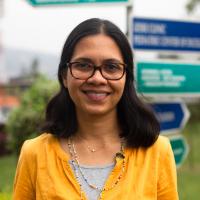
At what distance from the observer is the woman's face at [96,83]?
1.78 metres

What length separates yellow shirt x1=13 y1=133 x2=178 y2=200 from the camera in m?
1.76

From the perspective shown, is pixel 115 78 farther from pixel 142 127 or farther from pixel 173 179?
pixel 173 179

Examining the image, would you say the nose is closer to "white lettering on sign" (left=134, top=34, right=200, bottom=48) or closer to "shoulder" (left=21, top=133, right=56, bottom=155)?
"shoulder" (left=21, top=133, right=56, bottom=155)

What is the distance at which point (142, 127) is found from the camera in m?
1.91

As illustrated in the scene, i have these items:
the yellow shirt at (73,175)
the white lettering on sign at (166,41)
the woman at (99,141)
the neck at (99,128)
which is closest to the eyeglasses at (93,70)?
the woman at (99,141)

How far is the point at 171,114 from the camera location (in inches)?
181

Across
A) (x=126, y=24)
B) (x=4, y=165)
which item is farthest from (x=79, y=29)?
(x=4, y=165)

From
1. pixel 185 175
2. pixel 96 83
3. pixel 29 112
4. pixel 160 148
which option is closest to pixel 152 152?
pixel 160 148

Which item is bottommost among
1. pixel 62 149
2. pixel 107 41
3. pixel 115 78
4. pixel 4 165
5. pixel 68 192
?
pixel 4 165

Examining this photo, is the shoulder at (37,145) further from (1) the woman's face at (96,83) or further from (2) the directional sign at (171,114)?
(2) the directional sign at (171,114)

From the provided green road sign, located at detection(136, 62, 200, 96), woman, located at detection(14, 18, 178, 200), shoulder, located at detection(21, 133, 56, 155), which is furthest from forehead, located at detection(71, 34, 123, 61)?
Answer: green road sign, located at detection(136, 62, 200, 96)

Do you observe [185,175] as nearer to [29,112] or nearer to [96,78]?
[29,112]

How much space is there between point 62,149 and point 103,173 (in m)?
0.17

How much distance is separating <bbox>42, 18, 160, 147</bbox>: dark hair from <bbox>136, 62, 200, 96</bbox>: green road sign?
227cm
